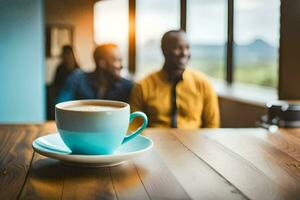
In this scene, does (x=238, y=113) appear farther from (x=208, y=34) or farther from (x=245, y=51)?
(x=208, y=34)

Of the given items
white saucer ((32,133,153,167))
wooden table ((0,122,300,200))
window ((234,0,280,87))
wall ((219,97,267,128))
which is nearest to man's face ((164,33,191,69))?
wall ((219,97,267,128))

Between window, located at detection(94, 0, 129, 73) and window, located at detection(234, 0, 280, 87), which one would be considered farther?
window, located at detection(94, 0, 129, 73)

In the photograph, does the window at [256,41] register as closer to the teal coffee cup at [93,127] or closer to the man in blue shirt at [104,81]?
the man in blue shirt at [104,81]

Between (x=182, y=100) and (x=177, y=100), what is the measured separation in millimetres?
35

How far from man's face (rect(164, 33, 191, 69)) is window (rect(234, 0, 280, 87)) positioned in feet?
3.31

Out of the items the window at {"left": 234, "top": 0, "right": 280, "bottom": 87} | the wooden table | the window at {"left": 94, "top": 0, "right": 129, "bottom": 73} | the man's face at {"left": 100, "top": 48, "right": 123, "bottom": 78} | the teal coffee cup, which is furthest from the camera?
the window at {"left": 94, "top": 0, "right": 129, "bottom": 73}

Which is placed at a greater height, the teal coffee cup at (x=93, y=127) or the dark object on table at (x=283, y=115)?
the teal coffee cup at (x=93, y=127)

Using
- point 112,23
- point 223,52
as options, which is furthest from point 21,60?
point 112,23

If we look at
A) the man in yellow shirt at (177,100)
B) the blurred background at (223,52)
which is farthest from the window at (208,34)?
the man in yellow shirt at (177,100)

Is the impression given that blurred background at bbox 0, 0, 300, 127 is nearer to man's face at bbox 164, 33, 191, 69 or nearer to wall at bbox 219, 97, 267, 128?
wall at bbox 219, 97, 267, 128

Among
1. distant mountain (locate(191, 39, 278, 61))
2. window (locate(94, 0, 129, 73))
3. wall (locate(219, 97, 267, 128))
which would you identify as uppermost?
window (locate(94, 0, 129, 73))

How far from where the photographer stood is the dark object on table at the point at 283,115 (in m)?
1.64

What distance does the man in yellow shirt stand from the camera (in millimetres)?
2434

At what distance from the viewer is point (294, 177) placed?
94cm
